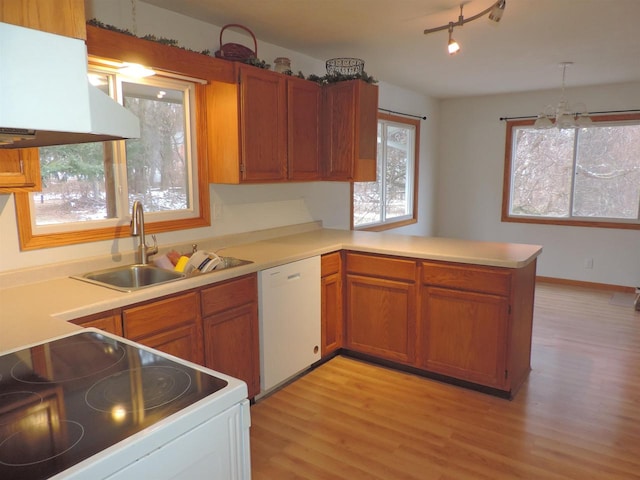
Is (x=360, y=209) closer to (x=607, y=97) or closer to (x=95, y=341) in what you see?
(x=607, y=97)

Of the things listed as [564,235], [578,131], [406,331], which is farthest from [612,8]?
[564,235]

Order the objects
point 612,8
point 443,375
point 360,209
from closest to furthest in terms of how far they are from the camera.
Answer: point 612,8, point 443,375, point 360,209

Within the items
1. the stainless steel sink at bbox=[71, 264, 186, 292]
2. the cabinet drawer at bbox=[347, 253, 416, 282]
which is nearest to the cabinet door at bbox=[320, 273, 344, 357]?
the cabinet drawer at bbox=[347, 253, 416, 282]

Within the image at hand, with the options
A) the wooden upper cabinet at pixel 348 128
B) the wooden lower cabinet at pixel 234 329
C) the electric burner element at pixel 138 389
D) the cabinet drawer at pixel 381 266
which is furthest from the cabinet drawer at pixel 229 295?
the wooden upper cabinet at pixel 348 128

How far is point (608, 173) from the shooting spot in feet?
17.4

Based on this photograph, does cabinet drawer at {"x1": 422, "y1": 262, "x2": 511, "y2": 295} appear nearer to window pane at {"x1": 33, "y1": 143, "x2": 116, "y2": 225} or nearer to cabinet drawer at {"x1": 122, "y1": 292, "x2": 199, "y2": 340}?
cabinet drawer at {"x1": 122, "y1": 292, "x2": 199, "y2": 340}

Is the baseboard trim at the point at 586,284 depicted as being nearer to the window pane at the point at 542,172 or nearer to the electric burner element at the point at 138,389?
the window pane at the point at 542,172

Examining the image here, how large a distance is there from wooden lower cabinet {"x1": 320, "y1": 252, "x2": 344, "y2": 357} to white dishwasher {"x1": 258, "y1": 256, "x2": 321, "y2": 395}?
8 cm

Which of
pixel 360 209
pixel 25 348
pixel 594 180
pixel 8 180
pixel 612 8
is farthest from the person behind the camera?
pixel 594 180

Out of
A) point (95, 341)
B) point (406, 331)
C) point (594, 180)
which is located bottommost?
point (406, 331)

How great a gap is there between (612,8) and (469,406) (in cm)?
251

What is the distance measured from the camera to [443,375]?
3053 millimetres

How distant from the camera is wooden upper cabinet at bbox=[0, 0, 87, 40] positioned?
0.86 meters

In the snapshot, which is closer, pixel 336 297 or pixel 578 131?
pixel 336 297
